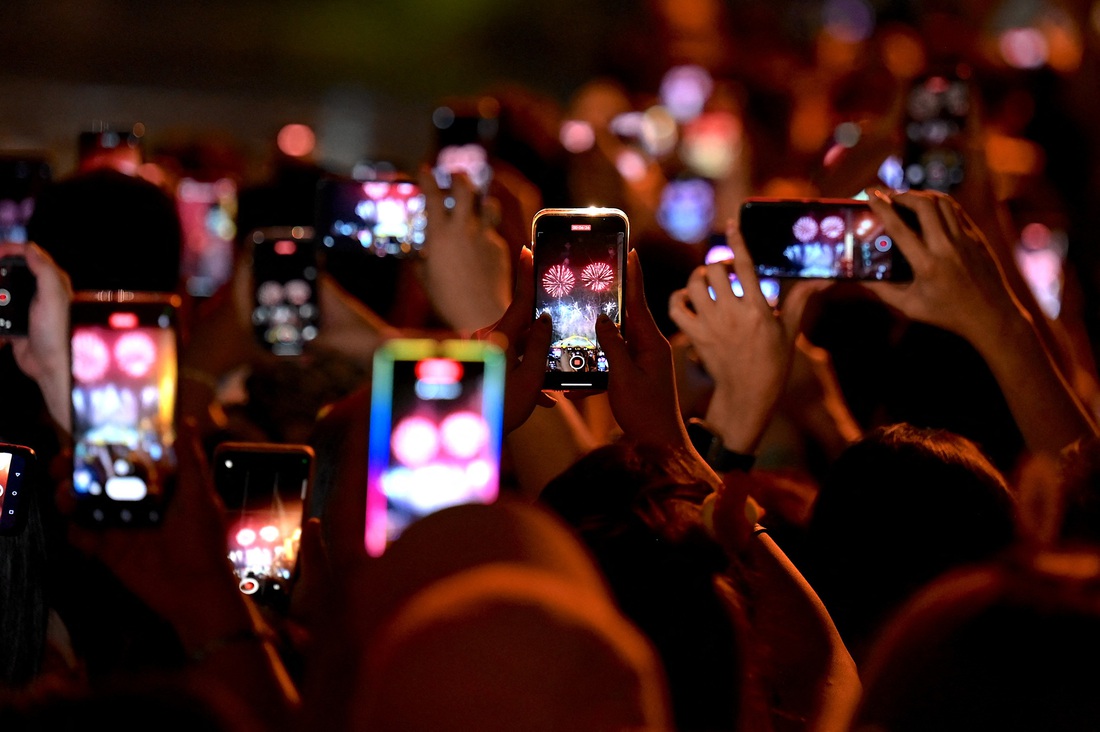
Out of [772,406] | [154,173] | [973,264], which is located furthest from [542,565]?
[154,173]

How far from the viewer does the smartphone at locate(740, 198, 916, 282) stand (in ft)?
9.21

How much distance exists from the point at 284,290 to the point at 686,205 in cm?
371

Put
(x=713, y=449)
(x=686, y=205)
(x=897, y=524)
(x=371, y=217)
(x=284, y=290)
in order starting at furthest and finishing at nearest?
(x=686, y=205) < (x=284, y=290) < (x=371, y=217) < (x=713, y=449) < (x=897, y=524)

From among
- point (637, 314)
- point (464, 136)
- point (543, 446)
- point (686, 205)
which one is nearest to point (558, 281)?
point (637, 314)

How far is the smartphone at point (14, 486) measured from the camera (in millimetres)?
1977

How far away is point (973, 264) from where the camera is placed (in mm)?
2592

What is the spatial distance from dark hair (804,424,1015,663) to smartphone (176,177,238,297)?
4308mm

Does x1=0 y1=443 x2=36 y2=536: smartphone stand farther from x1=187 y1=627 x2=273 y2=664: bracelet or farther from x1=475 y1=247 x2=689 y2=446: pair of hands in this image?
x1=475 y1=247 x2=689 y2=446: pair of hands

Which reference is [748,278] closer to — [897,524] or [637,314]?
[637,314]

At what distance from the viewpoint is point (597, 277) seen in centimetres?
226

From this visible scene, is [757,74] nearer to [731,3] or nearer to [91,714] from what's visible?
[731,3]

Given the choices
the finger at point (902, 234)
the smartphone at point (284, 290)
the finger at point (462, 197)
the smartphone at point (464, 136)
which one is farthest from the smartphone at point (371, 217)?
the smartphone at point (464, 136)

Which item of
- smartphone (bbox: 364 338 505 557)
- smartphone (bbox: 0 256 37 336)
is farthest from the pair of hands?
smartphone (bbox: 0 256 37 336)

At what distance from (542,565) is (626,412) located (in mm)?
830
